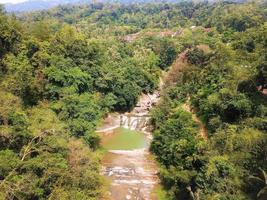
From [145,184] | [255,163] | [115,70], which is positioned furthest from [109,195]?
[115,70]

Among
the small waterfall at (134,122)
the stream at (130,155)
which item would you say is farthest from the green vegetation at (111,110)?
the small waterfall at (134,122)

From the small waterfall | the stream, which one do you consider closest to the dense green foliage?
the stream

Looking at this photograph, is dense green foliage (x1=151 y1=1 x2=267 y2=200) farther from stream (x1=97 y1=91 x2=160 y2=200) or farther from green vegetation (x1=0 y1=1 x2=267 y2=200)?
stream (x1=97 y1=91 x2=160 y2=200)

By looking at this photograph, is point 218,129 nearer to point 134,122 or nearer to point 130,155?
point 130,155

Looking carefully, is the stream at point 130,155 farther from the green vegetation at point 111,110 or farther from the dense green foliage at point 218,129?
the dense green foliage at point 218,129

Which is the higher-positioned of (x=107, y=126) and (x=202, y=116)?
(x=202, y=116)

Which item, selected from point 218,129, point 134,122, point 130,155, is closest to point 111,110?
point 134,122

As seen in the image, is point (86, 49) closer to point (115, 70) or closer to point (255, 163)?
point (115, 70)

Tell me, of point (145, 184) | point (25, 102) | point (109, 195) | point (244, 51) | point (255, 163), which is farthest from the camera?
point (244, 51)
